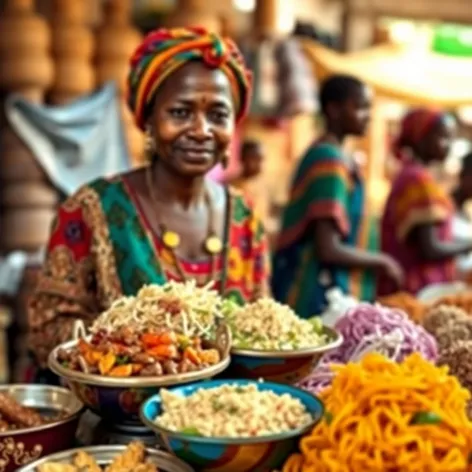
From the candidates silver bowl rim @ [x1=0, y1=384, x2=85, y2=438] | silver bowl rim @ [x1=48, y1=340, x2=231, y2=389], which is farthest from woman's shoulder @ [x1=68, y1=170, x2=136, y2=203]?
silver bowl rim @ [x1=48, y1=340, x2=231, y2=389]

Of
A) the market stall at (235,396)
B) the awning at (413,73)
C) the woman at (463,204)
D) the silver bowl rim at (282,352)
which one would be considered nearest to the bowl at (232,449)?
the market stall at (235,396)

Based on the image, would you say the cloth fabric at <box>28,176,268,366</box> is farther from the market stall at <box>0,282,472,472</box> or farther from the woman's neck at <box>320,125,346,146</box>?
the woman's neck at <box>320,125,346,146</box>

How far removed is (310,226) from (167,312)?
199 centimetres

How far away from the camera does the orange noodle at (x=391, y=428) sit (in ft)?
→ 4.11

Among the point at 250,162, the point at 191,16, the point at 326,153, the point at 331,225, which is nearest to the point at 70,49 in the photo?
the point at 191,16

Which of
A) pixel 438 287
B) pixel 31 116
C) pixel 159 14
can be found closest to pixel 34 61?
pixel 31 116

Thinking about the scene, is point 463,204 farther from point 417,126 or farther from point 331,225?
point 331,225

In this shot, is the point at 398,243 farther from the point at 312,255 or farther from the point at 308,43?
the point at 308,43

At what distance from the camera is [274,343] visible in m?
1.66

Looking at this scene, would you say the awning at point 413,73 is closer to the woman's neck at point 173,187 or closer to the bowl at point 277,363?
the woman's neck at point 173,187

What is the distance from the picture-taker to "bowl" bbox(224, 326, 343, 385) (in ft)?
5.31

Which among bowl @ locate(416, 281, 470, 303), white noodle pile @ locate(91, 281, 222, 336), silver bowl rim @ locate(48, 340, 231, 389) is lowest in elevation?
bowl @ locate(416, 281, 470, 303)

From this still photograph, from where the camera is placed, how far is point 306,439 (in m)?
1.32

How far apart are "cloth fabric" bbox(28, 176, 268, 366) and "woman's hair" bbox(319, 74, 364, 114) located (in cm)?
168
